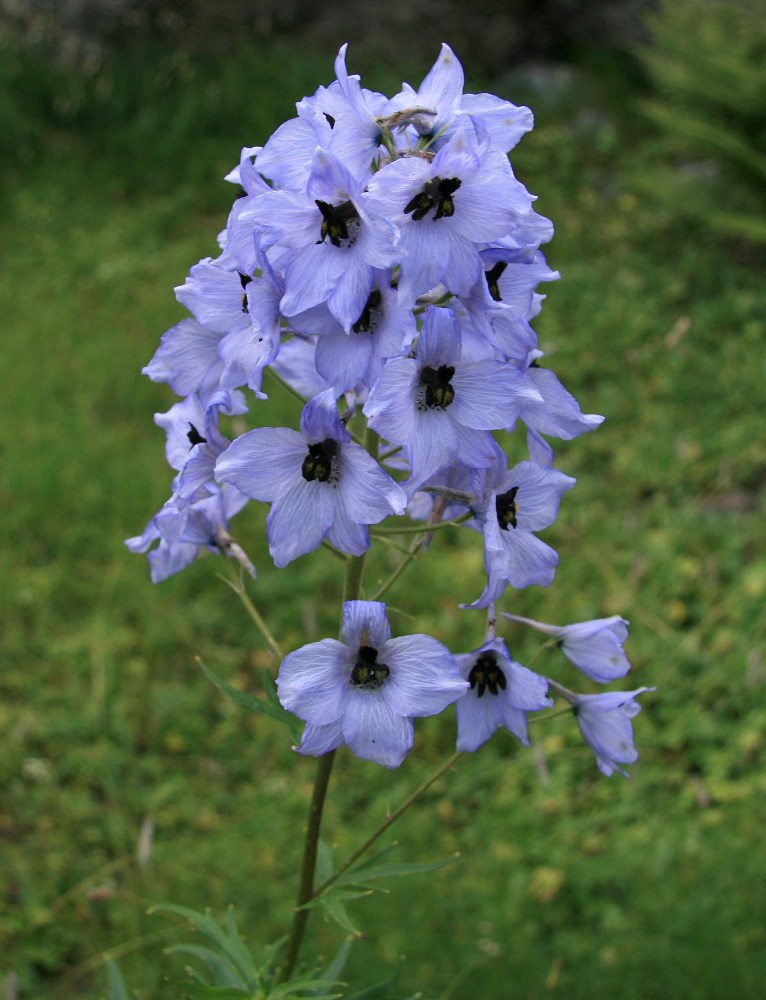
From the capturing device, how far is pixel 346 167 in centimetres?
149

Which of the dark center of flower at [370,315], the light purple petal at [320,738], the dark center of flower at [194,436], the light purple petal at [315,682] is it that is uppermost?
the dark center of flower at [370,315]

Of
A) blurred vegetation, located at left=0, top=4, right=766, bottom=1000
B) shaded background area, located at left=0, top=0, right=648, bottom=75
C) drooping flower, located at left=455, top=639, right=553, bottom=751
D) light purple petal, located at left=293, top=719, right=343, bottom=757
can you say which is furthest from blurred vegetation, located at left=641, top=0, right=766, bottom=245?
light purple petal, located at left=293, top=719, right=343, bottom=757

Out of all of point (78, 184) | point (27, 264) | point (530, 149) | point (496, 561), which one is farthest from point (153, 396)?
point (496, 561)

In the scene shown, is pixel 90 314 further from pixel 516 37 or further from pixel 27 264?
→ pixel 516 37

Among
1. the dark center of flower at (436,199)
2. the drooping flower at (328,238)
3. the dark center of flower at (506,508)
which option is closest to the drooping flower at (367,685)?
the dark center of flower at (506,508)

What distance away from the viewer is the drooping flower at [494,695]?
1.69 m

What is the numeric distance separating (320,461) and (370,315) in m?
0.22

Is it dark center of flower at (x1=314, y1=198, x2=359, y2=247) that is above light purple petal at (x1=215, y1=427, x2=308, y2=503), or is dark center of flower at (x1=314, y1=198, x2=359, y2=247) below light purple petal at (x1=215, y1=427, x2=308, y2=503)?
above

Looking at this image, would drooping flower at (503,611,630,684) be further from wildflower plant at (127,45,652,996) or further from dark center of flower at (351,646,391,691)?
dark center of flower at (351,646,391,691)

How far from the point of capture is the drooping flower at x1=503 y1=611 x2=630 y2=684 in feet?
6.06

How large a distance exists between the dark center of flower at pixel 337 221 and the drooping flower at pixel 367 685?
513 millimetres

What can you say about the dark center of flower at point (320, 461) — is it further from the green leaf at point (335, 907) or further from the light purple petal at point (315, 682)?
the green leaf at point (335, 907)

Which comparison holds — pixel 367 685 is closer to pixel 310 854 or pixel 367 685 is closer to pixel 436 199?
pixel 310 854

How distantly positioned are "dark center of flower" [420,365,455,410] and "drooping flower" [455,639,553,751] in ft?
1.25
